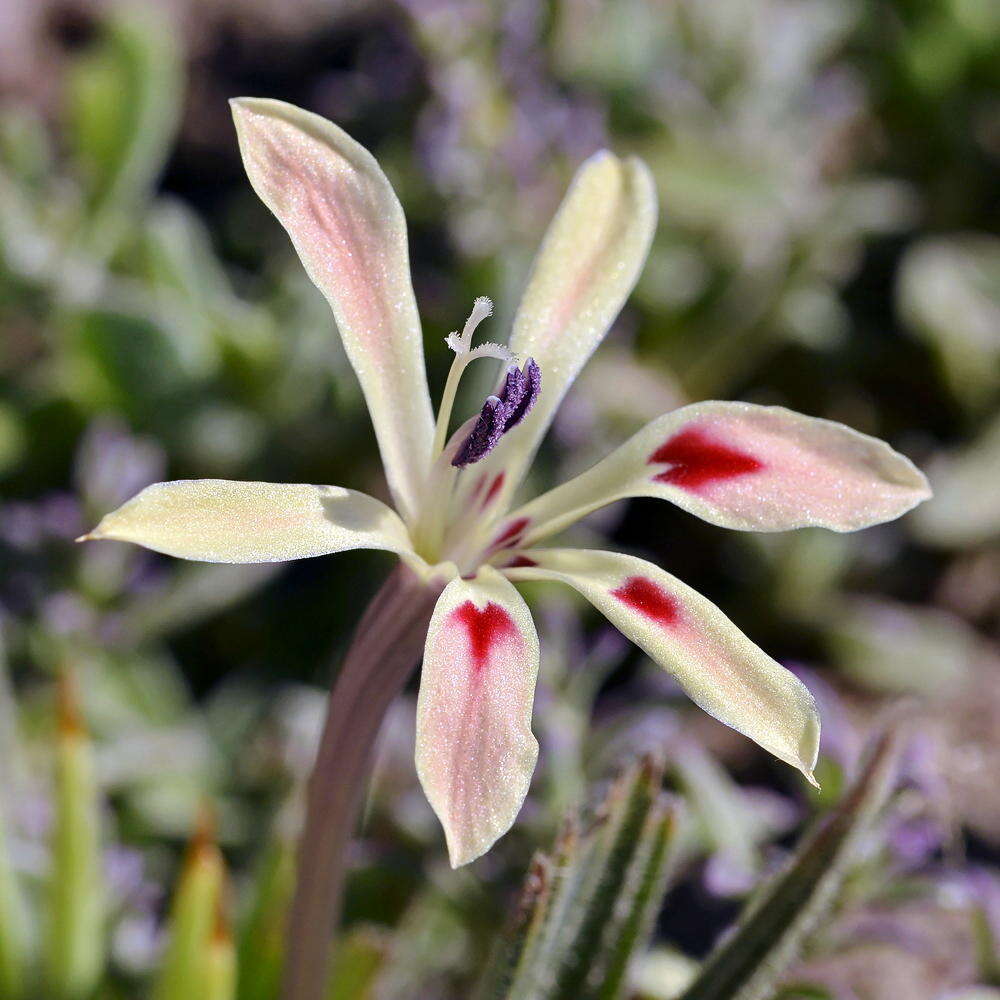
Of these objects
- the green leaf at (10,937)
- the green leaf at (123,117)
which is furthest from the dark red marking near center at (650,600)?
the green leaf at (123,117)

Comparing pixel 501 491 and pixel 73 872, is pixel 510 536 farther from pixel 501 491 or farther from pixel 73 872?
pixel 73 872

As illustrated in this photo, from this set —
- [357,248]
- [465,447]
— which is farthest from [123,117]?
[465,447]

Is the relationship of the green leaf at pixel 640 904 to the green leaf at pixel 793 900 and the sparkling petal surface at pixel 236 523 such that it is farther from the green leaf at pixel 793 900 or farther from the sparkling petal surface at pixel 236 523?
the sparkling petal surface at pixel 236 523

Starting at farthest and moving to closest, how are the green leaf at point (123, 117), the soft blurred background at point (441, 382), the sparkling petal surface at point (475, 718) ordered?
1. the green leaf at point (123, 117)
2. the soft blurred background at point (441, 382)
3. the sparkling petal surface at point (475, 718)

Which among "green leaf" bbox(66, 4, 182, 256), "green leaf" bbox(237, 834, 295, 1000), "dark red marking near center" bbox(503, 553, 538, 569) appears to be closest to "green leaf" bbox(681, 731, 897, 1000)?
"dark red marking near center" bbox(503, 553, 538, 569)

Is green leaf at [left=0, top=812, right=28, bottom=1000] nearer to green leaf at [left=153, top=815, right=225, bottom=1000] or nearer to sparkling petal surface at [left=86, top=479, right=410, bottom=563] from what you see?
green leaf at [left=153, top=815, right=225, bottom=1000]

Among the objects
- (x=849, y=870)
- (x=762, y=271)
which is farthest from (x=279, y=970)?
(x=762, y=271)

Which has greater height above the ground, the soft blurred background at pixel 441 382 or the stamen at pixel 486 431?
the stamen at pixel 486 431

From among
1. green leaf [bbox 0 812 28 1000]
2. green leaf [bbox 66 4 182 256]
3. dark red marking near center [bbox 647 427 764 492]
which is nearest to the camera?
dark red marking near center [bbox 647 427 764 492]

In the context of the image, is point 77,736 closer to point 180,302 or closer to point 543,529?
point 543,529
